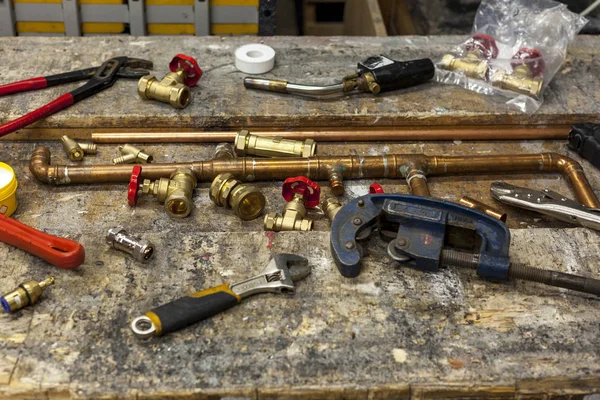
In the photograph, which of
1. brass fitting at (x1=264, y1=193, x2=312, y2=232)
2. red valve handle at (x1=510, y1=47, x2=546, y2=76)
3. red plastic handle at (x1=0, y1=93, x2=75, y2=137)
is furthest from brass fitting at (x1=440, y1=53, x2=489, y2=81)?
red plastic handle at (x1=0, y1=93, x2=75, y2=137)

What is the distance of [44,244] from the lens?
5.43 ft

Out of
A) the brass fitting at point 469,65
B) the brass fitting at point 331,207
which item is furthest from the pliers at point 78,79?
the brass fitting at point 469,65

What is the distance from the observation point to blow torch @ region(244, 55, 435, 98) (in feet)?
7.57

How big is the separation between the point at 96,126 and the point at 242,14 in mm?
1182

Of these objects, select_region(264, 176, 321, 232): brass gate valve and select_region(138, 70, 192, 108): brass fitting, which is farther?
select_region(138, 70, 192, 108): brass fitting

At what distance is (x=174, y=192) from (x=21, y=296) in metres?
0.52

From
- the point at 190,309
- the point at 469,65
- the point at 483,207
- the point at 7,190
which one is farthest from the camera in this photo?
the point at 469,65

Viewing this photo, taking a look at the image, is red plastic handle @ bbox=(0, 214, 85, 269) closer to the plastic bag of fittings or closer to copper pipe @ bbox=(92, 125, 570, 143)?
copper pipe @ bbox=(92, 125, 570, 143)

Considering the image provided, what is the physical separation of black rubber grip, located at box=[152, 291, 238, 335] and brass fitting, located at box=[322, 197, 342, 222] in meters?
0.44

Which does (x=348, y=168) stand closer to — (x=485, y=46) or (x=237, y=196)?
(x=237, y=196)

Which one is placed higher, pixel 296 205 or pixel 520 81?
pixel 520 81

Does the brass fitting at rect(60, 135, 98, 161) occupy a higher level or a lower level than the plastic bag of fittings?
lower

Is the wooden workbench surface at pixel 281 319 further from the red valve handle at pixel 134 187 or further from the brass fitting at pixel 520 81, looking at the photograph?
the brass fitting at pixel 520 81

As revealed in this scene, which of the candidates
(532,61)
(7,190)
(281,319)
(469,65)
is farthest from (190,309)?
(532,61)
